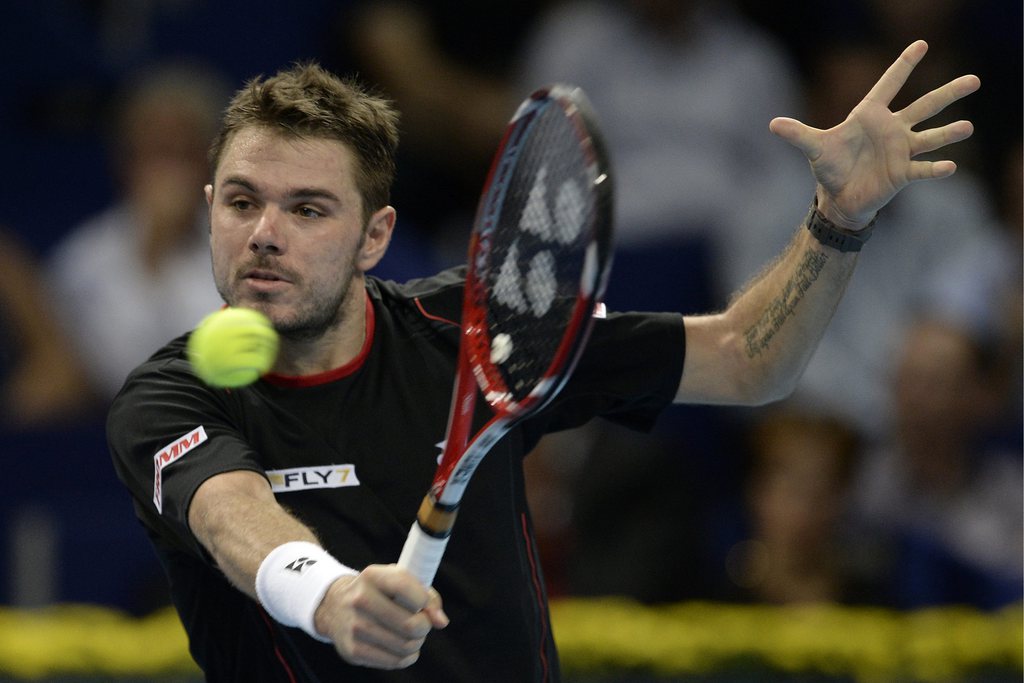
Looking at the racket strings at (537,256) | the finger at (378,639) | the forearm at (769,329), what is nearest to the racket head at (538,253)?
the racket strings at (537,256)

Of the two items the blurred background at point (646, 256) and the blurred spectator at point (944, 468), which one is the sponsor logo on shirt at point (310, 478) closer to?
the blurred background at point (646, 256)

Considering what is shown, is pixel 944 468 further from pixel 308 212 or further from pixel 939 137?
pixel 308 212

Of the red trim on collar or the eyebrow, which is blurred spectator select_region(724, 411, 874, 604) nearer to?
the red trim on collar

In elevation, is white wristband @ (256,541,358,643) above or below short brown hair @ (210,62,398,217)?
below

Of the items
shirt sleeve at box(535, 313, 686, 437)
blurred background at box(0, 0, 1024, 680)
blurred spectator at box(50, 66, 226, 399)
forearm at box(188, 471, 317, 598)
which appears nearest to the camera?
forearm at box(188, 471, 317, 598)

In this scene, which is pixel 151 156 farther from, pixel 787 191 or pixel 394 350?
pixel 394 350

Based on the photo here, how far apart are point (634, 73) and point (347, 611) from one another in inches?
257

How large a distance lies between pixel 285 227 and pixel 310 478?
1.95 feet

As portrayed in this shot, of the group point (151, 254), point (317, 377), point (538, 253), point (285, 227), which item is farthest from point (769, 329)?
point (151, 254)

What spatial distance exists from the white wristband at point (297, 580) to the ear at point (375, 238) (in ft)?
3.08

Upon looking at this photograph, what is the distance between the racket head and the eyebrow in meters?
0.38

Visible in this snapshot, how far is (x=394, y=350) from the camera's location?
411cm

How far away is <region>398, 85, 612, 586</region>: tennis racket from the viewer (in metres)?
3.32

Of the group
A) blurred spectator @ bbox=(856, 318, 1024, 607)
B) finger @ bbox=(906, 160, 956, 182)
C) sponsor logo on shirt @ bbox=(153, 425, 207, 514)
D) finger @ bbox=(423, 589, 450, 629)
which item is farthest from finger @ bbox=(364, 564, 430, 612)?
blurred spectator @ bbox=(856, 318, 1024, 607)
